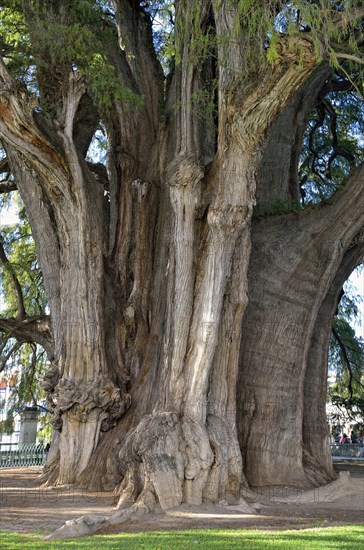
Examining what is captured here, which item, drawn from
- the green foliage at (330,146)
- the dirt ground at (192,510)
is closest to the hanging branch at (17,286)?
the dirt ground at (192,510)

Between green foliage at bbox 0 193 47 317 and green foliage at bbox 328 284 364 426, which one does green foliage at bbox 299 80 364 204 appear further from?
green foliage at bbox 0 193 47 317

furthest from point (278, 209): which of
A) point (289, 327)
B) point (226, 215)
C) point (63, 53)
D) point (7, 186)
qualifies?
point (7, 186)

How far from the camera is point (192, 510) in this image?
8.34m

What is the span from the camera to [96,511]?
840 centimetres

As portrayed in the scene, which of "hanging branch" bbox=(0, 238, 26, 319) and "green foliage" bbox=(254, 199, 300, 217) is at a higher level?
"green foliage" bbox=(254, 199, 300, 217)

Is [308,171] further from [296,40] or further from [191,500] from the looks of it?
[191,500]

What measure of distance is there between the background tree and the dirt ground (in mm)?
361

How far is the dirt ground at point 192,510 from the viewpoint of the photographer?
763 centimetres

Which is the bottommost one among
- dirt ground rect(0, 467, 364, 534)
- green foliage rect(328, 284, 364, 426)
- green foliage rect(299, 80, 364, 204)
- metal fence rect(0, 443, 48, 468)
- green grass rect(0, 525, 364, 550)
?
green grass rect(0, 525, 364, 550)

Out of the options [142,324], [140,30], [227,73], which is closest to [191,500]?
[142,324]

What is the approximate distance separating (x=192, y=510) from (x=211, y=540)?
1922mm

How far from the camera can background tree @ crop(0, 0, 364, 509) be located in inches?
357

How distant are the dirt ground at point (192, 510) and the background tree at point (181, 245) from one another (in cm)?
36

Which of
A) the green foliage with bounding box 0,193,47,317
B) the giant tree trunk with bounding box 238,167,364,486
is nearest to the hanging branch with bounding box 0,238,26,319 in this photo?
the green foliage with bounding box 0,193,47,317
